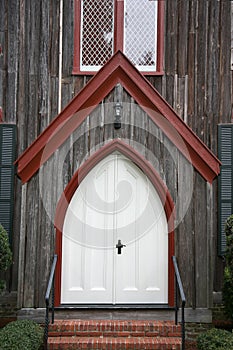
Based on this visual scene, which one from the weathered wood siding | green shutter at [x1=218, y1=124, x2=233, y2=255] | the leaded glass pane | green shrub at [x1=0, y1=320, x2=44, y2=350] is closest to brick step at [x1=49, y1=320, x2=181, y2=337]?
green shrub at [x1=0, y1=320, x2=44, y2=350]

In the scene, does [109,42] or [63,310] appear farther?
[109,42]

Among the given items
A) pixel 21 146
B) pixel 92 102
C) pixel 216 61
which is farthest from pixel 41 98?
pixel 216 61

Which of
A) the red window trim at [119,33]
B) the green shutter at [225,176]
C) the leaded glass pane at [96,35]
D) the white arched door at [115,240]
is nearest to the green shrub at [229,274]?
the white arched door at [115,240]

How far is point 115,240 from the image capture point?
753 centimetres

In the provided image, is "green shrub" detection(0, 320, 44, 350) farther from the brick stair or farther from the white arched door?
the white arched door

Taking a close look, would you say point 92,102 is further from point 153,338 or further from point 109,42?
point 153,338

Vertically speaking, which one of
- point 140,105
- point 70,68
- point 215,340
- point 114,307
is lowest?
Answer: point 215,340

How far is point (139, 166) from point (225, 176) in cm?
177

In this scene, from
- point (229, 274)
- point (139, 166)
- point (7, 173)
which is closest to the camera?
point (229, 274)

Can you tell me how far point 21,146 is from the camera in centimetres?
837

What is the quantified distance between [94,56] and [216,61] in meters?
2.16

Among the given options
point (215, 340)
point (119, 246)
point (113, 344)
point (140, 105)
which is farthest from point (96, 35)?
point (215, 340)

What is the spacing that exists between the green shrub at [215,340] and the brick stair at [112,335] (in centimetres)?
31

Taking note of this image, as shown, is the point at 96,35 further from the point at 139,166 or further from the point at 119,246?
the point at 119,246
